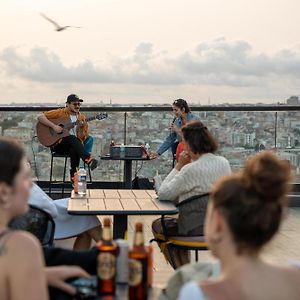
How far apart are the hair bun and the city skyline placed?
7.91m

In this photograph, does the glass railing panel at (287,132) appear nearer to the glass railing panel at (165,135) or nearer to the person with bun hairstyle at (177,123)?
the glass railing panel at (165,135)

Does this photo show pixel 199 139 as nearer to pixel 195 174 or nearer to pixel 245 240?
pixel 195 174

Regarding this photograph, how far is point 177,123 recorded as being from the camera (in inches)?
358

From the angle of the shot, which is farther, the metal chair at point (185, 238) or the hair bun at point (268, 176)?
the metal chair at point (185, 238)

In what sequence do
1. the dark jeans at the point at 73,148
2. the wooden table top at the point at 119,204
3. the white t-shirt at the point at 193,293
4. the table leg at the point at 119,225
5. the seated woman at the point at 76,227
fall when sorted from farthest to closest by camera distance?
the dark jeans at the point at 73,148 < the seated woman at the point at 76,227 < the table leg at the point at 119,225 < the wooden table top at the point at 119,204 < the white t-shirt at the point at 193,293

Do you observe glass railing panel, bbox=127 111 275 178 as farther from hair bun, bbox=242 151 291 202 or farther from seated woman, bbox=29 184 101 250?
hair bun, bbox=242 151 291 202

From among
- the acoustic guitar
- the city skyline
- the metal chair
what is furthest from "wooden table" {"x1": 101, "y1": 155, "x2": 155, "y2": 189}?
the metal chair

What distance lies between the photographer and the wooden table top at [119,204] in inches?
174

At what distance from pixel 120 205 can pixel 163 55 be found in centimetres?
707

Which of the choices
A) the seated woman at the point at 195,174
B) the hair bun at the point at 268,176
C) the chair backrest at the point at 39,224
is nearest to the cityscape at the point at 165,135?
the seated woman at the point at 195,174

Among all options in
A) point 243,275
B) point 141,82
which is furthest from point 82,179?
point 141,82

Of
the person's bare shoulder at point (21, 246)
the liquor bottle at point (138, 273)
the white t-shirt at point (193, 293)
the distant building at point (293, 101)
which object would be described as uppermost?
the distant building at point (293, 101)

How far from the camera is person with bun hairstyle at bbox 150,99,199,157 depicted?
8805 millimetres

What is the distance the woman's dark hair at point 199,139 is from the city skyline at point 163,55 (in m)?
5.34
